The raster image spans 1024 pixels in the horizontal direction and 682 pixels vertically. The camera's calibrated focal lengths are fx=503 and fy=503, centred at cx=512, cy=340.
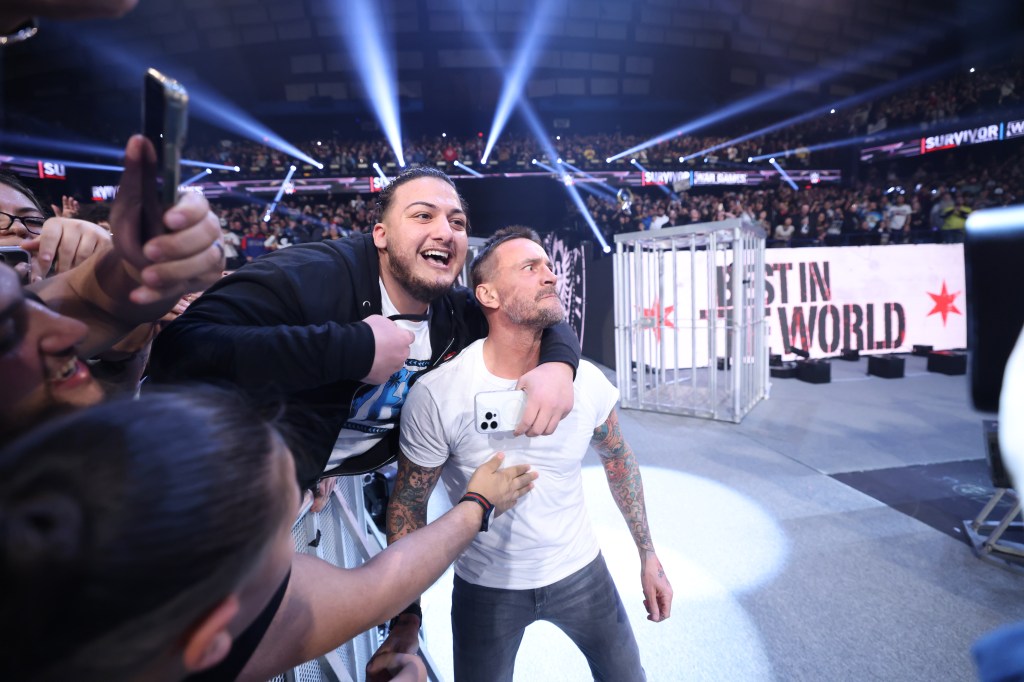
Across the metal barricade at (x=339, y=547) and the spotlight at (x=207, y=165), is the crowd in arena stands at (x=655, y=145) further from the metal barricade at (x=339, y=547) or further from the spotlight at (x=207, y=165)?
the metal barricade at (x=339, y=547)

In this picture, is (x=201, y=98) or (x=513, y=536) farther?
(x=201, y=98)

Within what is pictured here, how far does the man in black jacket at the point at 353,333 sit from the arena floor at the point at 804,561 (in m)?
1.90

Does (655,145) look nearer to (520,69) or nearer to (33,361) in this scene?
Result: (520,69)

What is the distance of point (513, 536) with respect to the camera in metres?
1.90

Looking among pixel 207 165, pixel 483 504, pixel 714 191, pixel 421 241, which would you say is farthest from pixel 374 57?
pixel 483 504

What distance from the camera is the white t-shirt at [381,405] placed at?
1868mm

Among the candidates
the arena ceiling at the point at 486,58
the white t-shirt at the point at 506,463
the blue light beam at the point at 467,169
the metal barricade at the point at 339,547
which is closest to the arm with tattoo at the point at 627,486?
the white t-shirt at the point at 506,463

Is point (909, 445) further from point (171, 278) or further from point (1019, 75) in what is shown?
point (1019, 75)

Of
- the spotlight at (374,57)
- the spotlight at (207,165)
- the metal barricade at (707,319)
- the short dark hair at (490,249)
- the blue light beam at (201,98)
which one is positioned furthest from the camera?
the spotlight at (207,165)

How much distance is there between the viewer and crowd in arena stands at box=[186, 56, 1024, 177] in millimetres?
19750

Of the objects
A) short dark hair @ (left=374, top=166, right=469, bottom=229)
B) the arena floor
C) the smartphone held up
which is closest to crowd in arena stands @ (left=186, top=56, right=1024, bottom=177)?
the arena floor

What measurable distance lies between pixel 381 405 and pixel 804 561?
A: 130 inches

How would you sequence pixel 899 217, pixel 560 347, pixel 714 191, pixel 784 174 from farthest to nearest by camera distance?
pixel 714 191 → pixel 784 174 → pixel 899 217 → pixel 560 347

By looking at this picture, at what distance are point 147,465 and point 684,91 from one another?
28.9 meters
